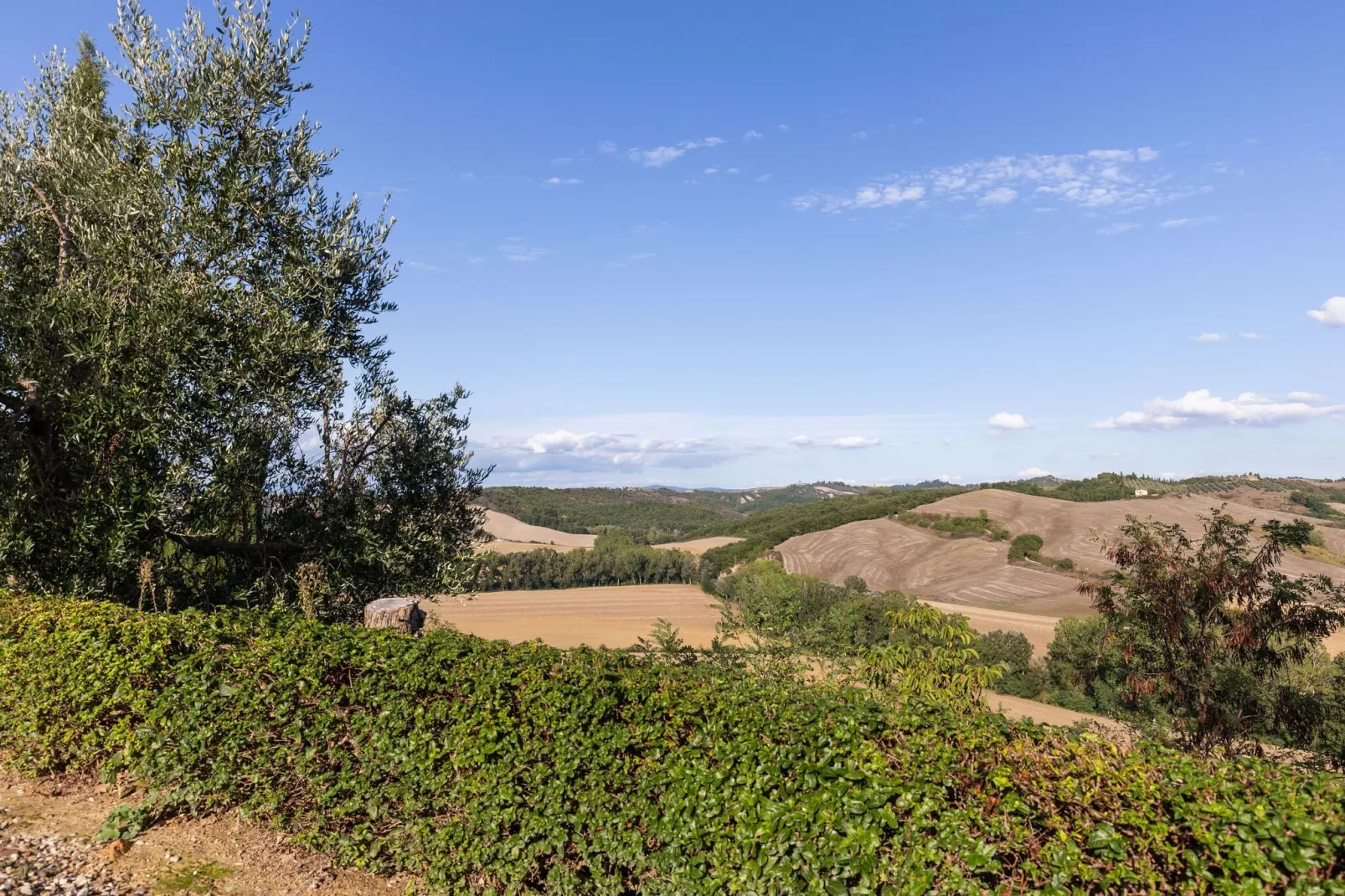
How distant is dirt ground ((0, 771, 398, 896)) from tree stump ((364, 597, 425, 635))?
217cm

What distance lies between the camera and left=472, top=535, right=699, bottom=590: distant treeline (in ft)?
223

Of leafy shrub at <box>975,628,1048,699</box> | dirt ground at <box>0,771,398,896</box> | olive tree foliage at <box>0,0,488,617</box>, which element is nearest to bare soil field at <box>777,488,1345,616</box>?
leafy shrub at <box>975,628,1048,699</box>

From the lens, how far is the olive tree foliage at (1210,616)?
9164mm

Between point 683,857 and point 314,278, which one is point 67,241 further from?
point 683,857

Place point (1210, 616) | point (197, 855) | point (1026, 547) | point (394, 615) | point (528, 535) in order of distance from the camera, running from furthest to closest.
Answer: point (528, 535) < point (1026, 547) < point (1210, 616) < point (394, 615) < point (197, 855)

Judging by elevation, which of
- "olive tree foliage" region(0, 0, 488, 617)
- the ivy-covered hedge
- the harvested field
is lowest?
the harvested field

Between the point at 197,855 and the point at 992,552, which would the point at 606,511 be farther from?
the point at 197,855

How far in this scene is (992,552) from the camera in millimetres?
70688

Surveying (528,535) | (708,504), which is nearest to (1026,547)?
(528,535)

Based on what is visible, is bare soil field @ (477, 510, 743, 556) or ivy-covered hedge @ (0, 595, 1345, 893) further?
bare soil field @ (477, 510, 743, 556)

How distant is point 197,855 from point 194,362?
20.6 feet

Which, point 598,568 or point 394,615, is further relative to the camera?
point 598,568

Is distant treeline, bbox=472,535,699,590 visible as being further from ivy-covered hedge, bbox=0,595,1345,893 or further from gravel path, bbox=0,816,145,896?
gravel path, bbox=0,816,145,896

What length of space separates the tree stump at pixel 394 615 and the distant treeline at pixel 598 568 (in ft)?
193
